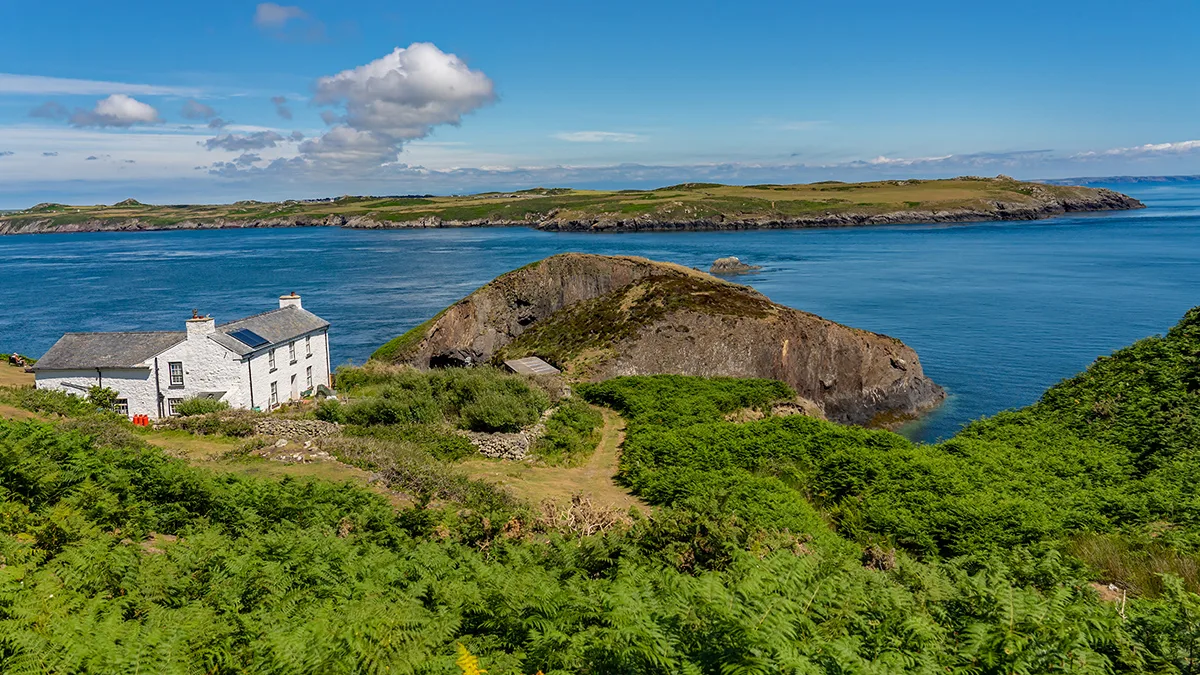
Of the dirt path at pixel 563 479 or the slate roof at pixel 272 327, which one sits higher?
the slate roof at pixel 272 327

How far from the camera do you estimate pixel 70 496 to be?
1254cm

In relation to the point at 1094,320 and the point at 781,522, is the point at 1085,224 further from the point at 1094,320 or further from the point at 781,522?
the point at 781,522

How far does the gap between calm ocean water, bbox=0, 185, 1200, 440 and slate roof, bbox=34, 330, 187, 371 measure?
19745mm

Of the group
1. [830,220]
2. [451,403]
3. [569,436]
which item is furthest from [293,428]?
[830,220]

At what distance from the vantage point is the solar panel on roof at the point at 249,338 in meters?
30.0

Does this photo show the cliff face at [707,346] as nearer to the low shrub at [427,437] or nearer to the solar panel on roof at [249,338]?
the low shrub at [427,437]

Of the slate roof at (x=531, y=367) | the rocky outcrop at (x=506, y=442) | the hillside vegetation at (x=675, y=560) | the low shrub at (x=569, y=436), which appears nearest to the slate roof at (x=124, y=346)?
the hillside vegetation at (x=675, y=560)

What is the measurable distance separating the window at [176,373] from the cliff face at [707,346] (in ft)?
49.0

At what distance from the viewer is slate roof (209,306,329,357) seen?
29.4 m

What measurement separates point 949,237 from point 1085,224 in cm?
4339

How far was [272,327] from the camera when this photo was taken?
32.8 m

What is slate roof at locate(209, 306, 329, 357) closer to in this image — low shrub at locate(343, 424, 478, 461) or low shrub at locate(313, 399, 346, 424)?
low shrub at locate(313, 399, 346, 424)

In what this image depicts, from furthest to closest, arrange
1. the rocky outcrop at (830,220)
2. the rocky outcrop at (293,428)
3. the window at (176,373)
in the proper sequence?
the rocky outcrop at (830,220) < the window at (176,373) < the rocky outcrop at (293,428)

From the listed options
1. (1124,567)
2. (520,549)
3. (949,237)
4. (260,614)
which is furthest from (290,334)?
(949,237)
